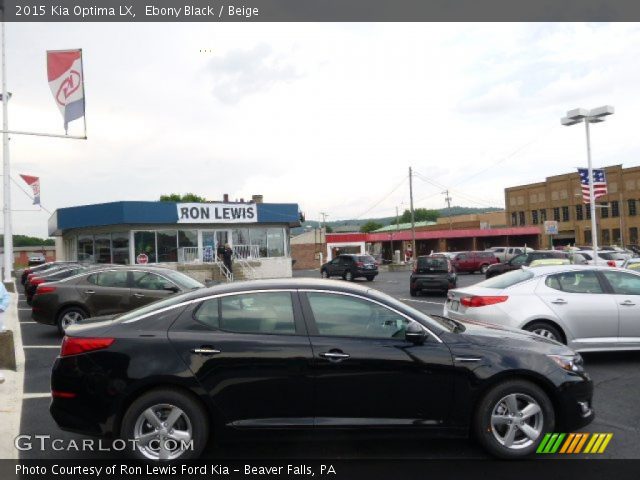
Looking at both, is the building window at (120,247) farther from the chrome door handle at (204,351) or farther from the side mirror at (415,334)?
the side mirror at (415,334)

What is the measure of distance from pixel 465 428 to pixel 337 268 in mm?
25923

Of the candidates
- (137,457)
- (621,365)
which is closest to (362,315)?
(137,457)

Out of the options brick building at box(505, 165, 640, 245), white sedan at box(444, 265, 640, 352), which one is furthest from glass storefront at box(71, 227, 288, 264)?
brick building at box(505, 165, 640, 245)

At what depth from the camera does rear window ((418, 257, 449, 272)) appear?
2086cm

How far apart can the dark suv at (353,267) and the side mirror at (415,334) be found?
25166mm

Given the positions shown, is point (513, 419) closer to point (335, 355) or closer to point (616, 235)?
point (335, 355)

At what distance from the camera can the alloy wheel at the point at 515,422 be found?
4.64 metres

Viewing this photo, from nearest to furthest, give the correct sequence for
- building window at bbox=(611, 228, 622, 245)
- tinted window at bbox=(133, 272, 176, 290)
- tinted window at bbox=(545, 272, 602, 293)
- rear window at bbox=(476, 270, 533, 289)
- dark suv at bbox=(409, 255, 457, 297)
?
tinted window at bbox=(545, 272, 602, 293)
rear window at bbox=(476, 270, 533, 289)
tinted window at bbox=(133, 272, 176, 290)
dark suv at bbox=(409, 255, 457, 297)
building window at bbox=(611, 228, 622, 245)

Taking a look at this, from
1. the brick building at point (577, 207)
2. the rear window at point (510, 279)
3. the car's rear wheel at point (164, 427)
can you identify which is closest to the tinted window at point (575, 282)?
the rear window at point (510, 279)

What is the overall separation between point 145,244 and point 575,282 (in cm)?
2526

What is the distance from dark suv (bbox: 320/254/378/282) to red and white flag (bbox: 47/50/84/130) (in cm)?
1717

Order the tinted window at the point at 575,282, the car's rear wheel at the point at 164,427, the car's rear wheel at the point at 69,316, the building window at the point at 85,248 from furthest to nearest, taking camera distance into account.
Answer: the building window at the point at 85,248
the car's rear wheel at the point at 69,316
the tinted window at the point at 575,282
the car's rear wheel at the point at 164,427

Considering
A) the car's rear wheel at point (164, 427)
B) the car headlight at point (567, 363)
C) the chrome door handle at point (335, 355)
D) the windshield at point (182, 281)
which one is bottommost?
the car's rear wheel at point (164, 427)

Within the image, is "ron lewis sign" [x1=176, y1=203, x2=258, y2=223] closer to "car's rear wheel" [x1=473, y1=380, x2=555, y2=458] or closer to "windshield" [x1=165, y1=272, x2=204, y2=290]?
"windshield" [x1=165, y1=272, x2=204, y2=290]
